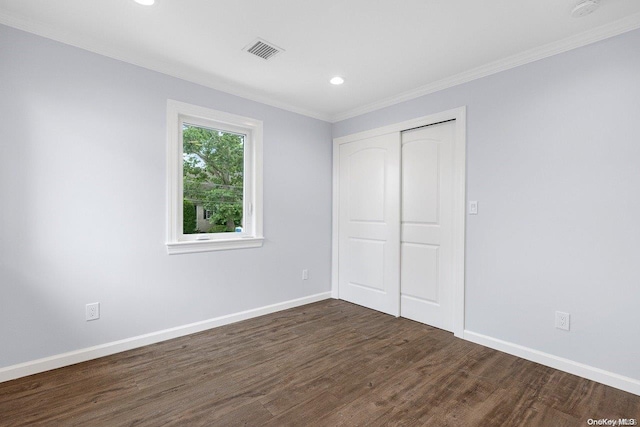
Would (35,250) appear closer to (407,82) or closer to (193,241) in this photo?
(193,241)

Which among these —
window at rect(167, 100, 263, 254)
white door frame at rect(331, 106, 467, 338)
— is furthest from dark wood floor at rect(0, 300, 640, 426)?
window at rect(167, 100, 263, 254)

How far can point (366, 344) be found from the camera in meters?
2.72

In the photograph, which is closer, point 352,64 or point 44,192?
point 44,192

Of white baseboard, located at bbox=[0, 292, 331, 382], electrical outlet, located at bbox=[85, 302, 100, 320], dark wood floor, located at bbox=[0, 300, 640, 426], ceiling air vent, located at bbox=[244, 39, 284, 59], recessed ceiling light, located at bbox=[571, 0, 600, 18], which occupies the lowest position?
dark wood floor, located at bbox=[0, 300, 640, 426]

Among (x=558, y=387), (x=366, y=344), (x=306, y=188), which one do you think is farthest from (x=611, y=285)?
(x=306, y=188)

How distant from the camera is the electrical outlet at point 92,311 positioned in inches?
93.1

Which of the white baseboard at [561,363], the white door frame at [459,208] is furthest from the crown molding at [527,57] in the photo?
the white baseboard at [561,363]

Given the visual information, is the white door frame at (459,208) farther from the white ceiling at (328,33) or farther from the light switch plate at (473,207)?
the white ceiling at (328,33)

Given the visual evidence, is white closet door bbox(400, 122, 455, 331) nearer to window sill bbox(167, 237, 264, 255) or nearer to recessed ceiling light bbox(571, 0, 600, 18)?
recessed ceiling light bbox(571, 0, 600, 18)

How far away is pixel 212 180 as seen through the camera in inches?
125

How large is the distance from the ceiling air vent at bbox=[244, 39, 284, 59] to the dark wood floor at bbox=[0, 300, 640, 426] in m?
2.47

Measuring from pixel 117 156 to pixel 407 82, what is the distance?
2714mm

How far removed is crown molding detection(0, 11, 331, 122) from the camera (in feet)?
6.96

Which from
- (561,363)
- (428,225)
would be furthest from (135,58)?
(561,363)
